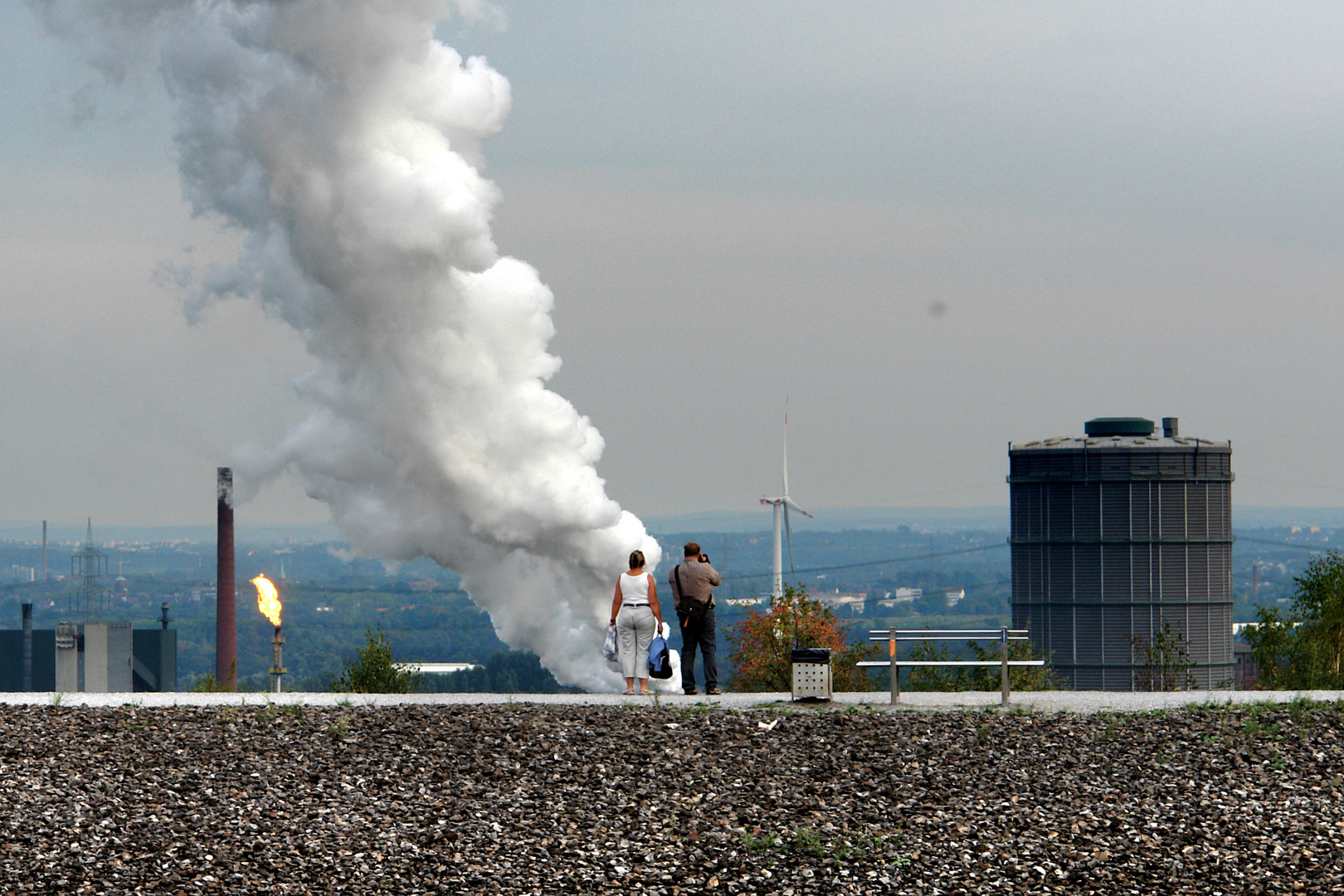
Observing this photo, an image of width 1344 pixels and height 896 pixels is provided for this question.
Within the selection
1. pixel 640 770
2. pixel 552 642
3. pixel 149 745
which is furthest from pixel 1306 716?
pixel 552 642

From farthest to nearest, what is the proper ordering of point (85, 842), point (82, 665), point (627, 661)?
point (82, 665) < point (627, 661) < point (85, 842)

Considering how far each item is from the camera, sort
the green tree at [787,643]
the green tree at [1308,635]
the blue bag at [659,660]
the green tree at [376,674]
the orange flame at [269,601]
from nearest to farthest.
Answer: the blue bag at [659,660] → the green tree at [376,674] → the orange flame at [269,601] → the green tree at [787,643] → the green tree at [1308,635]

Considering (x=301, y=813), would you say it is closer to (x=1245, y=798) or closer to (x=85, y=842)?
(x=85, y=842)

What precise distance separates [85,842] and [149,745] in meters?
3.40

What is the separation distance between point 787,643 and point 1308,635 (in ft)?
41.2

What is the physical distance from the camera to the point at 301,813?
15.3 metres

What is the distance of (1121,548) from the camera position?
96.6 m

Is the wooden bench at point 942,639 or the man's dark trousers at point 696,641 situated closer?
the wooden bench at point 942,639

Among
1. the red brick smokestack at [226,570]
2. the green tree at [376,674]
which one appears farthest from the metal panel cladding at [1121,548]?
the green tree at [376,674]

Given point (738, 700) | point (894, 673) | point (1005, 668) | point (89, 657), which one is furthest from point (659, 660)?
point (89, 657)

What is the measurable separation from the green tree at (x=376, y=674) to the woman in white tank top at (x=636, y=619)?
7.46 m

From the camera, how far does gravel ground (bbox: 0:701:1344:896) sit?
13.7 meters

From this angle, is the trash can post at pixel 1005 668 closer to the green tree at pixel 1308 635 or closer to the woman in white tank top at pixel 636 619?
the woman in white tank top at pixel 636 619

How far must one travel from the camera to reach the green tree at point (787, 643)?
100.0ft
